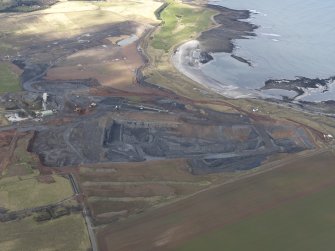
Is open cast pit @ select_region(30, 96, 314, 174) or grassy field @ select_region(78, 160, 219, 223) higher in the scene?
open cast pit @ select_region(30, 96, 314, 174)

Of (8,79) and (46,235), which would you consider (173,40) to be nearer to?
(8,79)

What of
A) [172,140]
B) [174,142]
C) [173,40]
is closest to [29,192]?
[174,142]

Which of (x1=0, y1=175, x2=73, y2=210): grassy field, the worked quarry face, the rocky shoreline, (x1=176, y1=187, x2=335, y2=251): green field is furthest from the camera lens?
the rocky shoreline

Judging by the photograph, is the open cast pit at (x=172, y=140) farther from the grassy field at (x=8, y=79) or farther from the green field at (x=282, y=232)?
the grassy field at (x=8, y=79)

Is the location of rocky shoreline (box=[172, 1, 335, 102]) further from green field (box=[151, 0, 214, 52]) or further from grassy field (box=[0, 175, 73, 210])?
grassy field (box=[0, 175, 73, 210])

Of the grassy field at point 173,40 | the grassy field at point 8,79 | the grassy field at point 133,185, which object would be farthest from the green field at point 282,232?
the grassy field at point 8,79

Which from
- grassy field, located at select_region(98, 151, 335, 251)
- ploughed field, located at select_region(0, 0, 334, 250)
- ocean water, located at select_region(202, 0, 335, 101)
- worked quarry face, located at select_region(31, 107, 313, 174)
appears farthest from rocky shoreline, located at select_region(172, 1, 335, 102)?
grassy field, located at select_region(98, 151, 335, 251)
